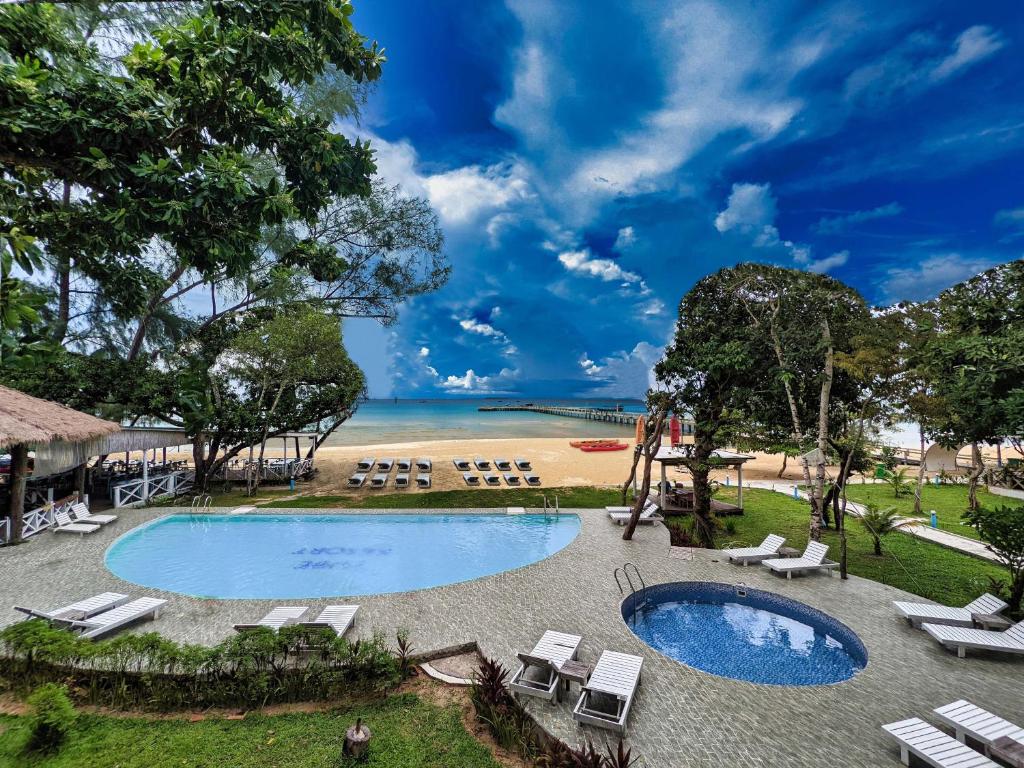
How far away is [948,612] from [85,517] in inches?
839

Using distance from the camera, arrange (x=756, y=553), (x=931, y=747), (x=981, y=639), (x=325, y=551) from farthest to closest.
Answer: (x=325, y=551) < (x=756, y=553) < (x=981, y=639) < (x=931, y=747)

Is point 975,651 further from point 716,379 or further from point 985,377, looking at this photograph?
point 716,379

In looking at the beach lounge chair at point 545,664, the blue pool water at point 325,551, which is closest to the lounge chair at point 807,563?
the blue pool water at point 325,551

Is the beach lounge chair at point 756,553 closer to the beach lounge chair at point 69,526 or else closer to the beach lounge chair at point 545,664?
the beach lounge chair at point 545,664

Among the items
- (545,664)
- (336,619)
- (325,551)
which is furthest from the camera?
(325,551)

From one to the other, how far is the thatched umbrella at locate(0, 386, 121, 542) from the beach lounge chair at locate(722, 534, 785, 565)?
57.7 feet

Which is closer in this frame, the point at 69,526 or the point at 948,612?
the point at 948,612

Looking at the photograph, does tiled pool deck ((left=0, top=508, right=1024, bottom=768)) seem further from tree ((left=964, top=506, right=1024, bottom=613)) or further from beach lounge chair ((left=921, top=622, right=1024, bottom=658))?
tree ((left=964, top=506, right=1024, bottom=613))

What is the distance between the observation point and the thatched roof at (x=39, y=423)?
35.8ft

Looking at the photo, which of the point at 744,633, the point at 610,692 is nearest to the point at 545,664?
the point at 610,692

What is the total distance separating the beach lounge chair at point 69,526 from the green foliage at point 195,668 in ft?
25.6

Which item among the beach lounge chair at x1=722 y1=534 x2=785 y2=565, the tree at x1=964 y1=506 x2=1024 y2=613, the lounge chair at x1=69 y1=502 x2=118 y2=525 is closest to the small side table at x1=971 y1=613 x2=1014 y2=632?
the tree at x1=964 y1=506 x2=1024 y2=613

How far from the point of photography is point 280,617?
7.69m

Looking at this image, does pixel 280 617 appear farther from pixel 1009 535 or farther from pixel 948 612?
pixel 1009 535
